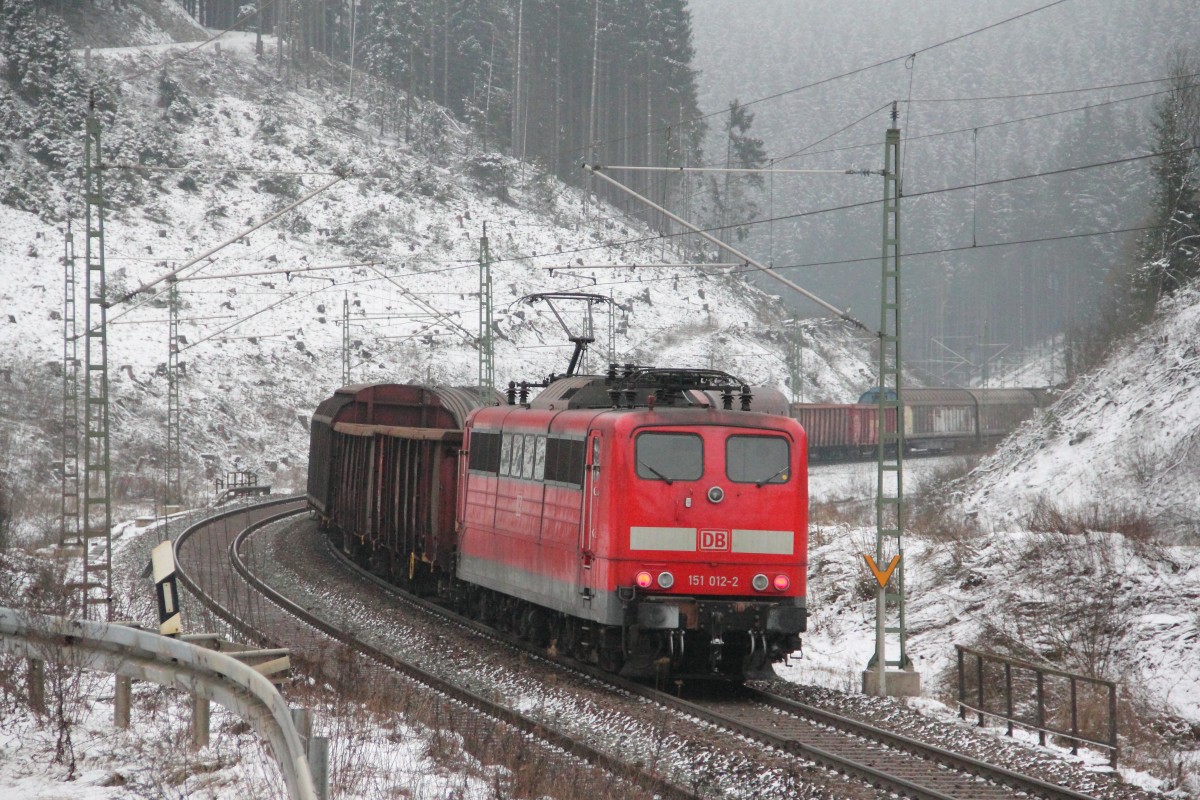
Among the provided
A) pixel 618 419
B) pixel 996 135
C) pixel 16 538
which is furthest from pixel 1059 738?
pixel 996 135

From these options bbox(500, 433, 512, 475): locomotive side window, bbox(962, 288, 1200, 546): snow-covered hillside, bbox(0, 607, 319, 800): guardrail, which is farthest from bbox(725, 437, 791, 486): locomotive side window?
bbox(962, 288, 1200, 546): snow-covered hillside

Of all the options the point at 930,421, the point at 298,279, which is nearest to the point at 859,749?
the point at 930,421

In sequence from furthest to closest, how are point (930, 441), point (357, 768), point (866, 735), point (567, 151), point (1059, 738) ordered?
point (567, 151) < point (930, 441) < point (1059, 738) < point (866, 735) < point (357, 768)

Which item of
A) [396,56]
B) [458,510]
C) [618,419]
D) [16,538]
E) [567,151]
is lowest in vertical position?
[16,538]

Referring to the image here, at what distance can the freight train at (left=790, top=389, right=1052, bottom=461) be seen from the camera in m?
57.6

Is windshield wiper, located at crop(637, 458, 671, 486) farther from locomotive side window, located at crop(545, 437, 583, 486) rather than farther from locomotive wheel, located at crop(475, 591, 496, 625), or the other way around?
locomotive wheel, located at crop(475, 591, 496, 625)

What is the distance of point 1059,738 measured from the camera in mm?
12641

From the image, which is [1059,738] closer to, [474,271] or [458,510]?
[458,510]

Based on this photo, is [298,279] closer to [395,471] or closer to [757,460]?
[395,471]

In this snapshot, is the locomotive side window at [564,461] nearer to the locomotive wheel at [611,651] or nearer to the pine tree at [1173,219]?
the locomotive wheel at [611,651]

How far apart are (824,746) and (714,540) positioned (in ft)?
9.06

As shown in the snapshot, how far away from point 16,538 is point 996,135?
15891cm

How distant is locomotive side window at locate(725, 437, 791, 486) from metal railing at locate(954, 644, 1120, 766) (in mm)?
2539

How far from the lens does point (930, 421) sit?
5994cm
